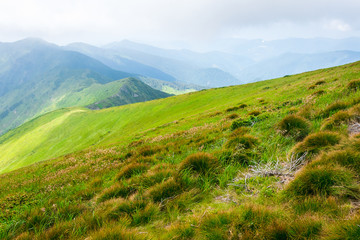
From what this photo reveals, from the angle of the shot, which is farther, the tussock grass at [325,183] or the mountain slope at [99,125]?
the mountain slope at [99,125]

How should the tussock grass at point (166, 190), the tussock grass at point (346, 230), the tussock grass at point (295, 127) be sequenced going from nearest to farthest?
the tussock grass at point (346, 230) < the tussock grass at point (166, 190) < the tussock grass at point (295, 127)

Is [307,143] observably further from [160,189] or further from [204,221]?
[160,189]

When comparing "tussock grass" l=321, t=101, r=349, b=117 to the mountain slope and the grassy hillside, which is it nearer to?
the grassy hillside

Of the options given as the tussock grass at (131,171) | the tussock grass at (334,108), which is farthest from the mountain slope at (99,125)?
the tussock grass at (131,171)

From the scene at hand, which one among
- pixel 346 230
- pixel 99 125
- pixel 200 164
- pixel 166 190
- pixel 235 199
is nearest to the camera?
pixel 346 230

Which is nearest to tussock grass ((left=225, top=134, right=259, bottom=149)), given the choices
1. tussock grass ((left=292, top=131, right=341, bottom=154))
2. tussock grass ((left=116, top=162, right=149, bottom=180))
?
tussock grass ((left=292, top=131, right=341, bottom=154))

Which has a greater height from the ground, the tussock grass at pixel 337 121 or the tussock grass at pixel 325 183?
the tussock grass at pixel 337 121

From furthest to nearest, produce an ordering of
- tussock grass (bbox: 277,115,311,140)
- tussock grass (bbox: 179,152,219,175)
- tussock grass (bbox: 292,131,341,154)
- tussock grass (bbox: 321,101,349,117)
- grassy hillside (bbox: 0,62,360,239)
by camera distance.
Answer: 1. tussock grass (bbox: 321,101,349,117)
2. tussock grass (bbox: 277,115,311,140)
3. tussock grass (bbox: 179,152,219,175)
4. tussock grass (bbox: 292,131,341,154)
5. grassy hillside (bbox: 0,62,360,239)

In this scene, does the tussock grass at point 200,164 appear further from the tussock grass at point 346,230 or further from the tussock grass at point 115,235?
the tussock grass at point 346,230

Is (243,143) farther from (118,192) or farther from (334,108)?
(334,108)

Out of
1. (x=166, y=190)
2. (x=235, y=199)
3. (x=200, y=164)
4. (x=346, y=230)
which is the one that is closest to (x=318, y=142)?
(x=235, y=199)

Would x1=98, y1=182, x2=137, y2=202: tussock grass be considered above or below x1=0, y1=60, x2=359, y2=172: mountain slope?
above

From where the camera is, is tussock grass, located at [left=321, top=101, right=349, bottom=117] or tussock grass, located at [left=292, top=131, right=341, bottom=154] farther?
tussock grass, located at [left=321, top=101, right=349, bottom=117]

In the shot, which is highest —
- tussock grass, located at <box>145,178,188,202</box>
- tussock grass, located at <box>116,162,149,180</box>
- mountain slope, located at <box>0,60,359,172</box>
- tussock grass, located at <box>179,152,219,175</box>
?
tussock grass, located at <box>179,152,219,175</box>
